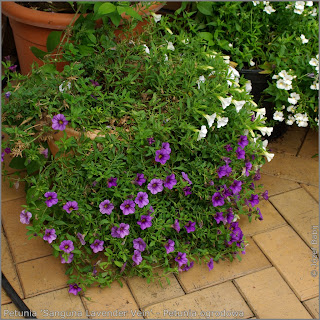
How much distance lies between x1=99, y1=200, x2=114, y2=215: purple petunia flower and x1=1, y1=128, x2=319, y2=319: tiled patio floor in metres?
0.36

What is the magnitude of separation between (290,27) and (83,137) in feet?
4.27

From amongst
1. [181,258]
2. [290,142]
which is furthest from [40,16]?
[290,142]

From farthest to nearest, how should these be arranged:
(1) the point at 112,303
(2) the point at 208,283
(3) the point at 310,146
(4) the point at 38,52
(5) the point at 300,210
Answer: (3) the point at 310,146
(5) the point at 300,210
(4) the point at 38,52
(2) the point at 208,283
(1) the point at 112,303

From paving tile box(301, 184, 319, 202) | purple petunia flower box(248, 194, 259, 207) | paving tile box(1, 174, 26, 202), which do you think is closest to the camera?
purple petunia flower box(248, 194, 259, 207)

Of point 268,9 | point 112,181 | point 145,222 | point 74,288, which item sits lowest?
point 74,288

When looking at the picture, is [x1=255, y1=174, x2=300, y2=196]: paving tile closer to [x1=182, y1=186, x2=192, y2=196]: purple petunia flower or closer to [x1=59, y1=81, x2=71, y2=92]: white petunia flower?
[x1=182, y1=186, x2=192, y2=196]: purple petunia flower

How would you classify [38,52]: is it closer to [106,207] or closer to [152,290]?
[106,207]

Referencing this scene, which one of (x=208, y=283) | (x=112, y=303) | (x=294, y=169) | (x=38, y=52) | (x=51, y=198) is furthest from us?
(x=294, y=169)

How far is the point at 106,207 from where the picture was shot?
1.89 m

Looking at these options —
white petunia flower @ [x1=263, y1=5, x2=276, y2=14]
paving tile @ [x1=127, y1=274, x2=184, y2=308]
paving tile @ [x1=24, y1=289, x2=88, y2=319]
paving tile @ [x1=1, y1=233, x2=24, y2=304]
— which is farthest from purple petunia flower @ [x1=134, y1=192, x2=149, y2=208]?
white petunia flower @ [x1=263, y1=5, x2=276, y2=14]

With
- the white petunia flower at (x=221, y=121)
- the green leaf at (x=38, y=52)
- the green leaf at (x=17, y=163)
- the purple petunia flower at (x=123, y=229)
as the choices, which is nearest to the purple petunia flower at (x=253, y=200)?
the white petunia flower at (x=221, y=121)

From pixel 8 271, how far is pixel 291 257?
1.21 meters

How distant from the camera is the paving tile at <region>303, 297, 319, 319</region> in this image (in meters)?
1.98

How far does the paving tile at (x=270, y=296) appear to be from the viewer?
197 cm
